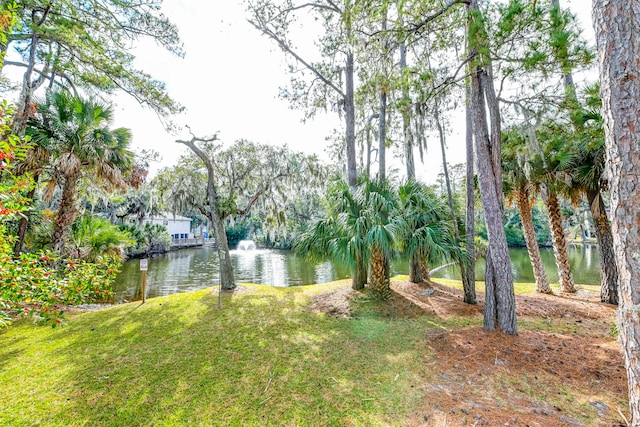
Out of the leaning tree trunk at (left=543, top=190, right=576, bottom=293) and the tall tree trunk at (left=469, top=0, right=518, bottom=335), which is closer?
the tall tree trunk at (left=469, top=0, right=518, bottom=335)

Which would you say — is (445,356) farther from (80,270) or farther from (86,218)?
(86,218)

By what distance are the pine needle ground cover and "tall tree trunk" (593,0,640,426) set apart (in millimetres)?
1199

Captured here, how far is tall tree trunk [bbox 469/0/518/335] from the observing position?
165 inches

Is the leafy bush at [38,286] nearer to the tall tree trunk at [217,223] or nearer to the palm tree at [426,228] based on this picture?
the tall tree trunk at [217,223]

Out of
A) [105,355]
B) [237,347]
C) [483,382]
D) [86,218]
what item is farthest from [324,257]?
[86,218]

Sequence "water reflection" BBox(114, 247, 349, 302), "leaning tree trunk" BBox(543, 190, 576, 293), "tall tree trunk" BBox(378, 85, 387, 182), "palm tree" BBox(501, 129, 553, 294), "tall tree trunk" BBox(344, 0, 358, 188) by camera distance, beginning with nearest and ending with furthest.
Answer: "palm tree" BBox(501, 129, 553, 294) < "leaning tree trunk" BBox(543, 190, 576, 293) < "tall tree trunk" BBox(378, 85, 387, 182) < "tall tree trunk" BBox(344, 0, 358, 188) < "water reflection" BBox(114, 247, 349, 302)

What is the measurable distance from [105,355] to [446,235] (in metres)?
6.49

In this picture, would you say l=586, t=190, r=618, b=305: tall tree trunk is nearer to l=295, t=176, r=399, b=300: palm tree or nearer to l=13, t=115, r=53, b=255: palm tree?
l=295, t=176, r=399, b=300: palm tree

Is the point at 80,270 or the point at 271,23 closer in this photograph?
the point at 80,270

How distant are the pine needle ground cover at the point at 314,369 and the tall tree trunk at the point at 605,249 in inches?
26.2

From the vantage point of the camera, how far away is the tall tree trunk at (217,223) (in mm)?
7473

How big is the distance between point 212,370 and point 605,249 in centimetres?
872

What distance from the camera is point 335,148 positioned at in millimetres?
12266

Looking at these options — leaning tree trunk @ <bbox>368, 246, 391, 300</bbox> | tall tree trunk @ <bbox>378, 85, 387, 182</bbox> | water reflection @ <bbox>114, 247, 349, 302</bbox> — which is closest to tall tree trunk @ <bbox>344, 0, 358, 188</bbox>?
tall tree trunk @ <bbox>378, 85, 387, 182</bbox>
